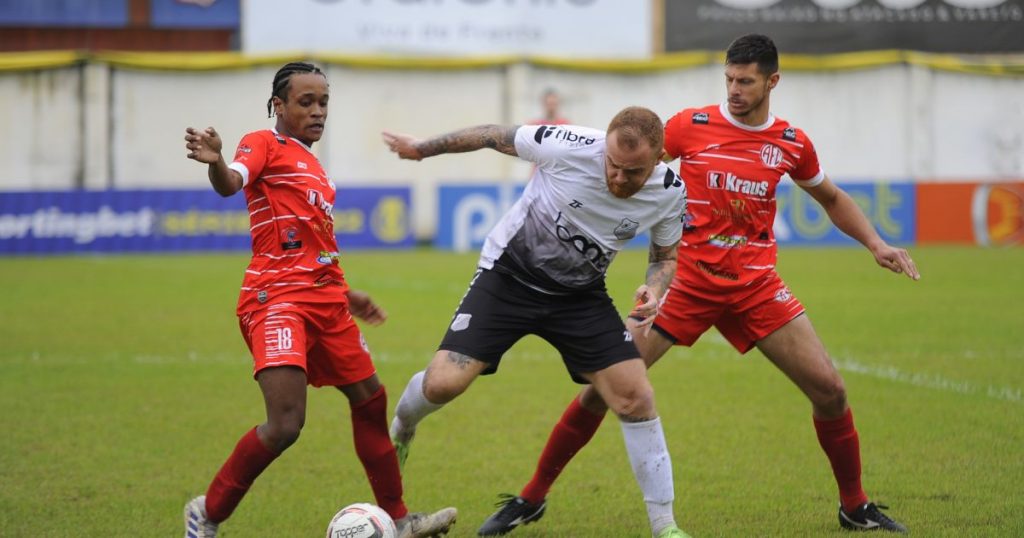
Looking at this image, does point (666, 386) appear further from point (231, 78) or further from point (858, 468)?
point (231, 78)

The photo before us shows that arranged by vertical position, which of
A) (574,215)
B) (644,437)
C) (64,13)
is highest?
(64,13)

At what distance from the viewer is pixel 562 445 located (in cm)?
620

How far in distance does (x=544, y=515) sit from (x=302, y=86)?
243 centimetres

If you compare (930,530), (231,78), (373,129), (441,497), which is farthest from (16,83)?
(930,530)

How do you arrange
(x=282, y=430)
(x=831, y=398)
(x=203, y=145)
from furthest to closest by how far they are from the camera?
(x=831, y=398)
(x=282, y=430)
(x=203, y=145)

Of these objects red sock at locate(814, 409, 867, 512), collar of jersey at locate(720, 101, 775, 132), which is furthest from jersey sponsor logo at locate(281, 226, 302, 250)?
red sock at locate(814, 409, 867, 512)

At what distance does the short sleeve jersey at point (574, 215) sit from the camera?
5566 millimetres

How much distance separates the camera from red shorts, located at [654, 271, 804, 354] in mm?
6098

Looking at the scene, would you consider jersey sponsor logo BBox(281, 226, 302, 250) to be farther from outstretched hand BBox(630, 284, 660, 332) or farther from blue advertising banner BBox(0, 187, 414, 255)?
blue advertising banner BBox(0, 187, 414, 255)

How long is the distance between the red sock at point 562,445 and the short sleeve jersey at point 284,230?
53.9 inches

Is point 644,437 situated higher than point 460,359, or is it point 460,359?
point 460,359

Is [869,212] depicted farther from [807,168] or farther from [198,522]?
[198,522]

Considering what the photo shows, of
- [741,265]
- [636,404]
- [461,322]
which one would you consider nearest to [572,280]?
[461,322]

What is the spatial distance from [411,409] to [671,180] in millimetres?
1561
